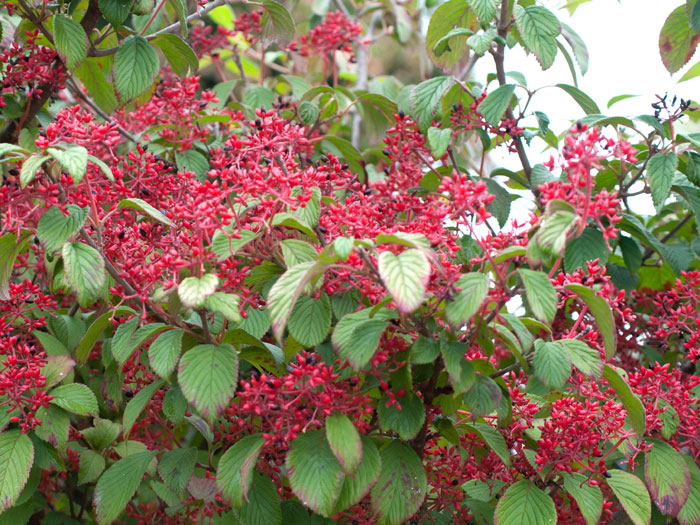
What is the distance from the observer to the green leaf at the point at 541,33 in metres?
1.89

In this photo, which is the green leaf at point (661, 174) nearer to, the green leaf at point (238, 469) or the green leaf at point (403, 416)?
the green leaf at point (403, 416)

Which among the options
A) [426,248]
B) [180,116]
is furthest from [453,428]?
[180,116]

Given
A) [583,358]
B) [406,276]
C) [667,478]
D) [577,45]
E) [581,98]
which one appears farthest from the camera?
[577,45]

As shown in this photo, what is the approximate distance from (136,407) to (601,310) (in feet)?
3.17

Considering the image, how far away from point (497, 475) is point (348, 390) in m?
0.48

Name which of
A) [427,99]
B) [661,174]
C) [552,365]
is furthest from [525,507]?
[427,99]

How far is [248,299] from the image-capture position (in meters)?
1.44

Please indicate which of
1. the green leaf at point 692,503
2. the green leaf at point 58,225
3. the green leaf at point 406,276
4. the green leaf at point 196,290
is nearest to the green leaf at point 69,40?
the green leaf at point 58,225

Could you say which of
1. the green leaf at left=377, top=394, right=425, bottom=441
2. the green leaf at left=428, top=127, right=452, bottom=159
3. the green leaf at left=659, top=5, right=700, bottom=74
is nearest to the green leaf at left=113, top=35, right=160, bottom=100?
the green leaf at left=428, top=127, right=452, bottom=159

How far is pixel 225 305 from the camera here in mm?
1277

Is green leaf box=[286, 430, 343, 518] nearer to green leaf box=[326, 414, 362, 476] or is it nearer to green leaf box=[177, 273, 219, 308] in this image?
Result: green leaf box=[326, 414, 362, 476]

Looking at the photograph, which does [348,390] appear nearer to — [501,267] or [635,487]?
[501,267]

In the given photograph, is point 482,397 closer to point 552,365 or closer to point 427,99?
point 552,365

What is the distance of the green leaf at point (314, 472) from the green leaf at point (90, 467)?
2.57ft
